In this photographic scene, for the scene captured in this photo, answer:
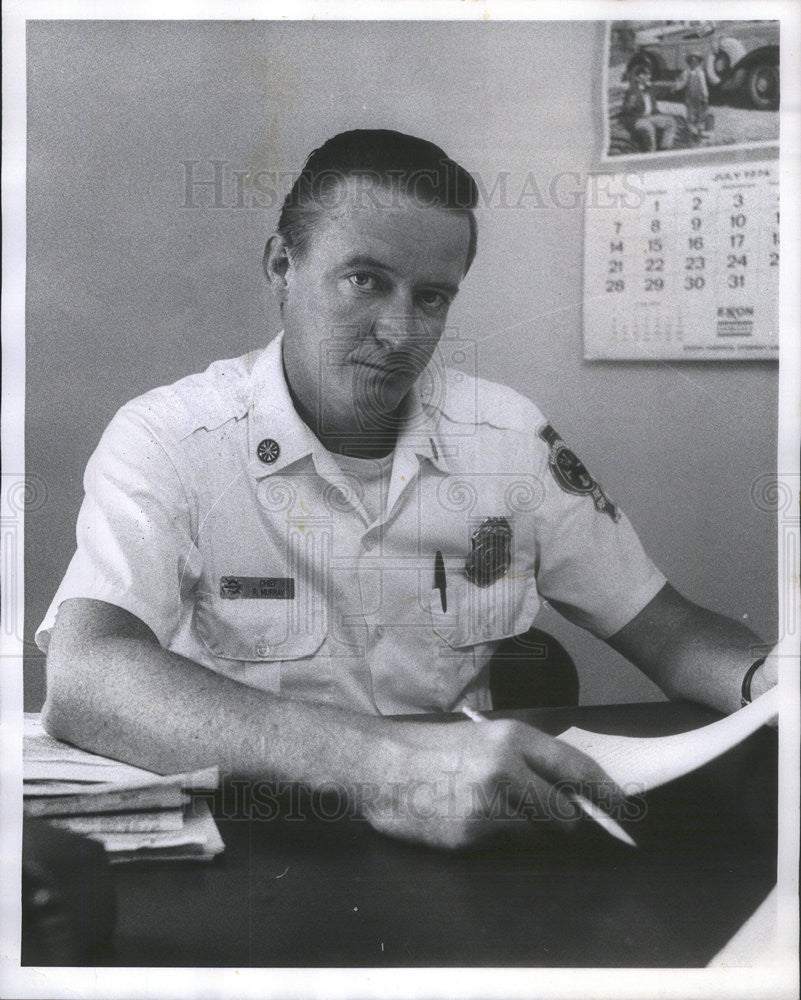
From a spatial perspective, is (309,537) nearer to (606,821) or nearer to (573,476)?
(573,476)

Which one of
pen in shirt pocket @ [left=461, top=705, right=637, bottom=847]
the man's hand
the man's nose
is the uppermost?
the man's nose

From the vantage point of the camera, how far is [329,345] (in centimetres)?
102

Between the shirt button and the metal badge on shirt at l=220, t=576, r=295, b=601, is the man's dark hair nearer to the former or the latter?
the shirt button

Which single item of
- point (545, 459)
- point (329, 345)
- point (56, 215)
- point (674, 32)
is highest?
point (674, 32)

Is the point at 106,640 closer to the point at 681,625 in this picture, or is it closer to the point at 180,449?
the point at 180,449

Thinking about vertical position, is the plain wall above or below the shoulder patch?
above

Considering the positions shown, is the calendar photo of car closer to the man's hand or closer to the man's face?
the man's face

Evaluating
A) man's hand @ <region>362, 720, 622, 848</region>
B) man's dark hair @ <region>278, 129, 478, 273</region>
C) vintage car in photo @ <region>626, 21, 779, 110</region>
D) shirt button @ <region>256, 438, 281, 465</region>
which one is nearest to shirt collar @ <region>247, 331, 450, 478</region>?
shirt button @ <region>256, 438, 281, 465</region>

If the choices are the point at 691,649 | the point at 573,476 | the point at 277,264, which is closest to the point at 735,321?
the point at 573,476

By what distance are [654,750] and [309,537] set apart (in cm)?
39

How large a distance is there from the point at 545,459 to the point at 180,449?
1.15ft

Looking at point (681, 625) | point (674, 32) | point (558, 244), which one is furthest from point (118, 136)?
point (681, 625)

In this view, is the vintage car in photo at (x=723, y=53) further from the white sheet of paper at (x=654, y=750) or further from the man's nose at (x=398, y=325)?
the white sheet of paper at (x=654, y=750)

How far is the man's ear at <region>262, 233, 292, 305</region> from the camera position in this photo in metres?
1.02
